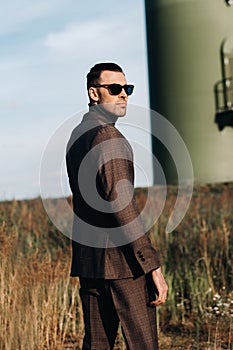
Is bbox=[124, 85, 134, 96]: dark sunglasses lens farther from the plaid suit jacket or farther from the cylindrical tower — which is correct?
the cylindrical tower

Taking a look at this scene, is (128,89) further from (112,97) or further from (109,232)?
(109,232)

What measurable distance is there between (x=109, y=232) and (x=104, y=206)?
0.34 ft

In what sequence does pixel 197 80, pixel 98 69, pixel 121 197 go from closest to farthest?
1. pixel 121 197
2. pixel 98 69
3. pixel 197 80

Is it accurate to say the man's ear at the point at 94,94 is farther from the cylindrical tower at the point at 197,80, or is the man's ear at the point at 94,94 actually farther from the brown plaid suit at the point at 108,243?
the cylindrical tower at the point at 197,80

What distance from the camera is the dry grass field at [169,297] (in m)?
4.77

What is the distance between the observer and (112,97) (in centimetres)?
326

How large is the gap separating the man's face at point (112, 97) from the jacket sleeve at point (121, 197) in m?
0.16

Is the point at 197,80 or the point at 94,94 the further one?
the point at 197,80

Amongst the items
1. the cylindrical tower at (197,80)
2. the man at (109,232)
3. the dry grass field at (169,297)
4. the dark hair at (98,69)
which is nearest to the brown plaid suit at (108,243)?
the man at (109,232)

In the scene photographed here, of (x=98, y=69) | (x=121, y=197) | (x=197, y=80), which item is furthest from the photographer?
(x=197, y=80)

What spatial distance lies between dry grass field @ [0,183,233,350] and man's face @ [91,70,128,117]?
1.69 metres

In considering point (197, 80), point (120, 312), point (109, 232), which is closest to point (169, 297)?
point (120, 312)

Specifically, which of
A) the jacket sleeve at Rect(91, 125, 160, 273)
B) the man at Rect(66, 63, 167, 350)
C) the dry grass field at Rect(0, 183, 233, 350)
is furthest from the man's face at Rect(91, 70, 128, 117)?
the dry grass field at Rect(0, 183, 233, 350)

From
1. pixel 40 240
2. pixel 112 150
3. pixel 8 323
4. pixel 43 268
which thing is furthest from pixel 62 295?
pixel 112 150
